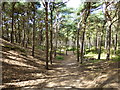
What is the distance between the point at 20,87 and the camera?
536 cm

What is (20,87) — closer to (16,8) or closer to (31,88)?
(31,88)

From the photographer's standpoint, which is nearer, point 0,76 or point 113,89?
point 113,89

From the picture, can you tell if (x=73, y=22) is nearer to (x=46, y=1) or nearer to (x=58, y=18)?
(x=58, y=18)

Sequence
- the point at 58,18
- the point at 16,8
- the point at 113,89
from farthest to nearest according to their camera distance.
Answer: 1. the point at 58,18
2. the point at 16,8
3. the point at 113,89

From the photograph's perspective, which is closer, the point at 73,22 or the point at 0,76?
the point at 0,76

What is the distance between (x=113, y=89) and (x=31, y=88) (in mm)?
3964

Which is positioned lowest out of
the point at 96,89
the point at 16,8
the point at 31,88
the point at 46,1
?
the point at 31,88

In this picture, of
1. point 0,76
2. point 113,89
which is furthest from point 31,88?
point 113,89

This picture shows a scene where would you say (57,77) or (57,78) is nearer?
(57,78)

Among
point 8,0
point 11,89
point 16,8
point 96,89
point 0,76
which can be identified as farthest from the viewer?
point 16,8

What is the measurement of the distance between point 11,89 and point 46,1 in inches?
322

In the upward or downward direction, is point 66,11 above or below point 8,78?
above

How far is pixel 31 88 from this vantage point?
524 cm

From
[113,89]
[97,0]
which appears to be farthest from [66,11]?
[113,89]
